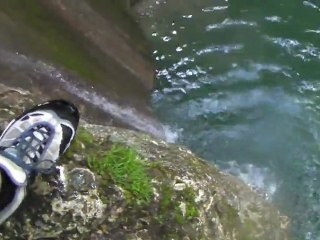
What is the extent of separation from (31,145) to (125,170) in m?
0.57

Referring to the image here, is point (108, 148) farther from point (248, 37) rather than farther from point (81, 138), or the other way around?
point (248, 37)

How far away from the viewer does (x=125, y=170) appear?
11.0 ft

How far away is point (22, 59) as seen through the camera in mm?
4543

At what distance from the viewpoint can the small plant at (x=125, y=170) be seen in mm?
3307

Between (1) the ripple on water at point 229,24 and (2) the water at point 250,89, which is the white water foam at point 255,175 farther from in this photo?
(1) the ripple on water at point 229,24

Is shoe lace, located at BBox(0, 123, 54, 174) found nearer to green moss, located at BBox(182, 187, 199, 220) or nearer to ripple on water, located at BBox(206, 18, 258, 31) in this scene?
green moss, located at BBox(182, 187, 199, 220)

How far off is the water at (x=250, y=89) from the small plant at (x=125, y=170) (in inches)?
83.7

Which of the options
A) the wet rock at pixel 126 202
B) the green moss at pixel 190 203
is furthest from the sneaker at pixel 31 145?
the green moss at pixel 190 203

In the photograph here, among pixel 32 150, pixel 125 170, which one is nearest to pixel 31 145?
pixel 32 150

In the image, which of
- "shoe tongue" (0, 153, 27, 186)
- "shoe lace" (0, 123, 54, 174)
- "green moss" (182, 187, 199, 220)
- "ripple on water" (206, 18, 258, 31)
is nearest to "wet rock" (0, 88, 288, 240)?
"green moss" (182, 187, 199, 220)

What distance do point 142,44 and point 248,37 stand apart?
43.6 inches

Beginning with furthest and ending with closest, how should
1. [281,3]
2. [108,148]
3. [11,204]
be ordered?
[281,3]
[108,148]
[11,204]

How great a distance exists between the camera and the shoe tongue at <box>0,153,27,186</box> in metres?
2.77

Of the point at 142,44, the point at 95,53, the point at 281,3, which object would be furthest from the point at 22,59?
the point at 281,3
